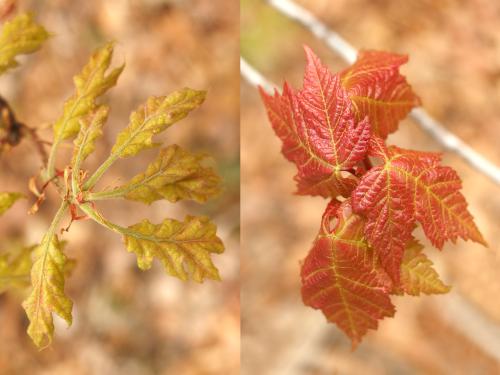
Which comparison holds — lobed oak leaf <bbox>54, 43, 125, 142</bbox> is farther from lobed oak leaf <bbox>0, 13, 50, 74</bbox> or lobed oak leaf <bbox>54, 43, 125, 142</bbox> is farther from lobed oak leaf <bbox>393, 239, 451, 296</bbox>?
lobed oak leaf <bbox>393, 239, 451, 296</bbox>

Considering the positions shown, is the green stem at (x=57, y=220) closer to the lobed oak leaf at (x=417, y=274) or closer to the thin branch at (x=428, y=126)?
the lobed oak leaf at (x=417, y=274)

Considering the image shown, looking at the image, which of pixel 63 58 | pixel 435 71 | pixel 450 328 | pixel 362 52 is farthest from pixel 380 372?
pixel 63 58

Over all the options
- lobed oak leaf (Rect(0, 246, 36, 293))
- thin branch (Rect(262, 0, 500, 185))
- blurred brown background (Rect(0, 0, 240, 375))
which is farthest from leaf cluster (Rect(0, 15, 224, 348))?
blurred brown background (Rect(0, 0, 240, 375))

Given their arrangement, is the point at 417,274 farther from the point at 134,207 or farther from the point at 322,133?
the point at 134,207

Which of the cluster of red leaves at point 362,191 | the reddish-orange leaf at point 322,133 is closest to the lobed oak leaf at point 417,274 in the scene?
the cluster of red leaves at point 362,191

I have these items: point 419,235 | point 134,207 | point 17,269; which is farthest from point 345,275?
point 134,207

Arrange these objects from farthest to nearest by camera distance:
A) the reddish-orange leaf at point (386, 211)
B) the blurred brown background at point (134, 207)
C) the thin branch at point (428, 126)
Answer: the blurred brown background at point (134, 207) → the thin branch at point (428, 126) → the reddish-orange leaf at point (386, 211)

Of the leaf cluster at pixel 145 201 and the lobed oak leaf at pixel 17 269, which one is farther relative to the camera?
the lobed oak leaf at pixel 17 269
